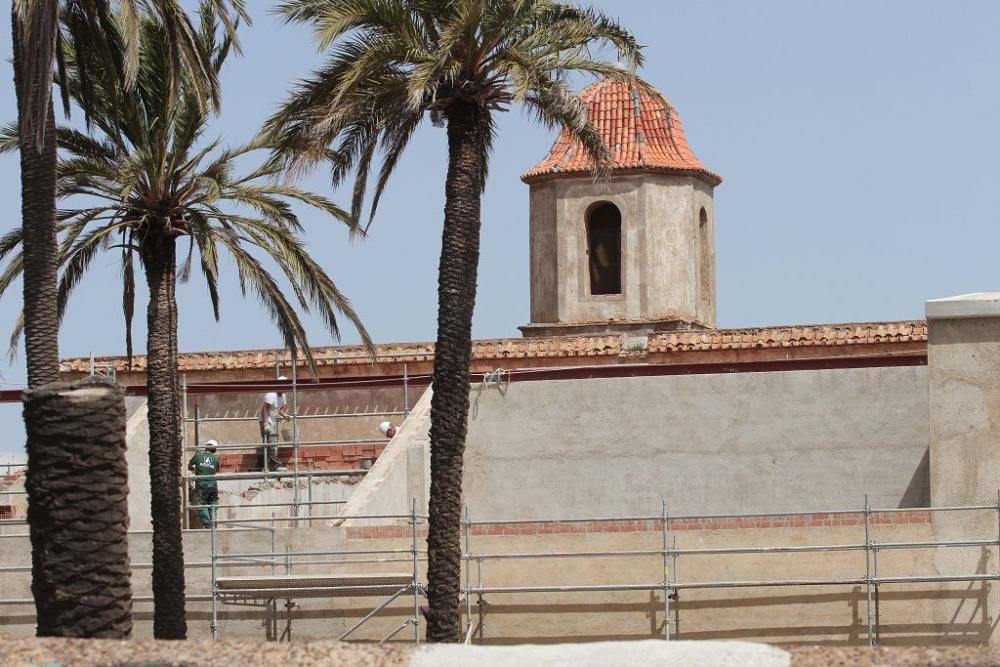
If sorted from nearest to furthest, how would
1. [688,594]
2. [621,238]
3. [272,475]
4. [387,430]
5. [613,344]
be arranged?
1. [688,594]
2. [272,475]
3. [387,430]
4. [613,344]
5. [621,238]

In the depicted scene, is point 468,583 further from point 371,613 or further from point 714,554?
point 714,554

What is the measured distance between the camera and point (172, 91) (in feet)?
59.8

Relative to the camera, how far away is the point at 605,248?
36.4 metres

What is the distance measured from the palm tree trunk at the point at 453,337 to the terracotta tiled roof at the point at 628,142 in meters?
17.2

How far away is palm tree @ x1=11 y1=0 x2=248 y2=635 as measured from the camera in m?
14.3

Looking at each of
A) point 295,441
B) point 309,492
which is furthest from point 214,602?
point 295,441

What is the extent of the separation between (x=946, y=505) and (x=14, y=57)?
1244 centimetres

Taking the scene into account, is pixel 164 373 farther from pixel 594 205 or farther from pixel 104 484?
pixel 594 205

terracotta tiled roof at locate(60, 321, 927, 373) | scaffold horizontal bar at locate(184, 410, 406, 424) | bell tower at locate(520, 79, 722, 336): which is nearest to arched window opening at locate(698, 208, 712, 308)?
bell tower at locate(520, 79, 722, 336)

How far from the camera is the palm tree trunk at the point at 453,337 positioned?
60.3 feet

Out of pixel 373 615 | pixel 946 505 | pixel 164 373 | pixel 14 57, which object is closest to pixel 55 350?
pixel 14 57

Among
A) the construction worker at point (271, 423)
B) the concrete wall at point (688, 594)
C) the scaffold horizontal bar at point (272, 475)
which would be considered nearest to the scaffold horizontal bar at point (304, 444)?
the scaffold horizontal bar at point (272, 475)

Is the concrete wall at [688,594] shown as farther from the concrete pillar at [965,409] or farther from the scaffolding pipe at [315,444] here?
the scaffolding pipe at [315,444]

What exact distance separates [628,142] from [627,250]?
7.22 feet
